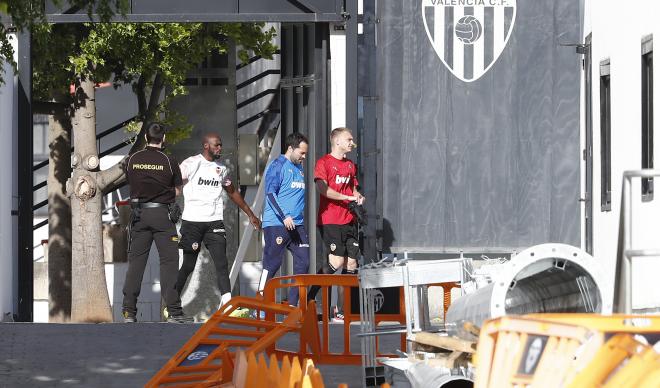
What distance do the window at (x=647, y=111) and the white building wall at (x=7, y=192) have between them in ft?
19.4

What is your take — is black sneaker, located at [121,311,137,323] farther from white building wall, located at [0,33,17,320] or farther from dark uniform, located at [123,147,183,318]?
white building wall, located at [0,33,17,320]

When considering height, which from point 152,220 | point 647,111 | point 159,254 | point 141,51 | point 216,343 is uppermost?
point 141,51

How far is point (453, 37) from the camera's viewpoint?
15.7 metres

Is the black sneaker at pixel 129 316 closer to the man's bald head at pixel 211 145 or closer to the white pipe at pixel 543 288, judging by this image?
the man's bald head at pixel 211 145

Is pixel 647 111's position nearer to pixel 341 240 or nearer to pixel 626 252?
pixel 341 240

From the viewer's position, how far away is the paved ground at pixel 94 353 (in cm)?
1038

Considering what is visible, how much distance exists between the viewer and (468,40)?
51.8ft

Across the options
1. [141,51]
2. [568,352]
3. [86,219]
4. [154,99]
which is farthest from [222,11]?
[568,352]

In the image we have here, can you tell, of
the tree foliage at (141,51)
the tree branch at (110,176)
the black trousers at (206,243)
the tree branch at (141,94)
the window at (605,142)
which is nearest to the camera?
the black trousers at (206,243)

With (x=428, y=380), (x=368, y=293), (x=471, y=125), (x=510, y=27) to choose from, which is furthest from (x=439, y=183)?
(x=428, y=380)

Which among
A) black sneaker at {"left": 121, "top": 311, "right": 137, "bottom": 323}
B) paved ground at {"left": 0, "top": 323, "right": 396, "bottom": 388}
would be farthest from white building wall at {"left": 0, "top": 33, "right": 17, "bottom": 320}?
paved ground at {"left": 0, "top": 323, "right": 396, "bottom": 388}

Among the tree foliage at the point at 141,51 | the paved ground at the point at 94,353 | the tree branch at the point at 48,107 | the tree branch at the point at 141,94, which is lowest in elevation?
the paved ground at the point at 94,353

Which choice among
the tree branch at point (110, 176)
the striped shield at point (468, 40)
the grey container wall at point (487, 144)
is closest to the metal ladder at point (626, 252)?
the grey container wall at point (487, 144)

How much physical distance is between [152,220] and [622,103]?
4.33m
